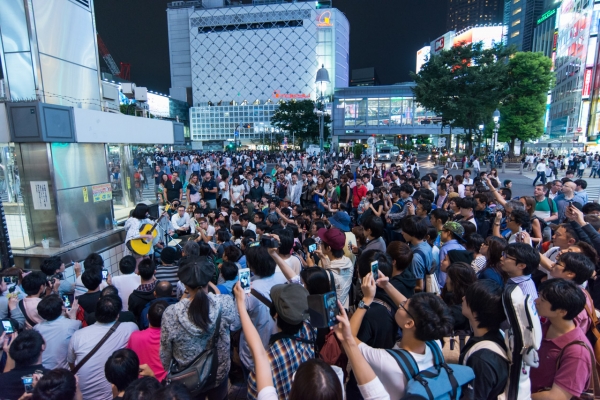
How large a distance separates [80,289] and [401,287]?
12.4ft

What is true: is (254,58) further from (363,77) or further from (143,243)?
(143,243)

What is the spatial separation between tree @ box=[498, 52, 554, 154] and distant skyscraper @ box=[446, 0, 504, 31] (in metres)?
152

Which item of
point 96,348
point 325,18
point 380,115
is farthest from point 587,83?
point 96,348

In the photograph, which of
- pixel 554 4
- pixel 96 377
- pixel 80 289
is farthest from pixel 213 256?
pixel 554 4

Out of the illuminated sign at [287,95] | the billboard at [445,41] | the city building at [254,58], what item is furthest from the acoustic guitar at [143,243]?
the billboard at [445,41]

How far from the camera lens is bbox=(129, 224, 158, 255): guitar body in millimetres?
5500

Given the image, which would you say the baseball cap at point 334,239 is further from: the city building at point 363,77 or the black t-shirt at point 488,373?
the city building at point 363,77

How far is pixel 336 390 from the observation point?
1313mm

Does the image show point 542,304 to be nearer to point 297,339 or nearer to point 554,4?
point 297,339

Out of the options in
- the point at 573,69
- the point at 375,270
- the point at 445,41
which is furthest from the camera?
the point at 445,41

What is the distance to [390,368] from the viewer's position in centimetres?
170

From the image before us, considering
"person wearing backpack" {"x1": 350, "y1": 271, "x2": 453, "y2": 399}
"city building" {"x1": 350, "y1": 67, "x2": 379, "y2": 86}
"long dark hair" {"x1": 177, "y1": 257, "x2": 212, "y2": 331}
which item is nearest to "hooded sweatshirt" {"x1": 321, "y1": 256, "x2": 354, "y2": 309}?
"long dark hair" {"x1": 177, "y1": 257, "x2": 212, "y2": 331}

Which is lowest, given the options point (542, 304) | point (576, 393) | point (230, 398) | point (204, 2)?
point (230, 398)

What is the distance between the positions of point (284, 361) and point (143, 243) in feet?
14.1
